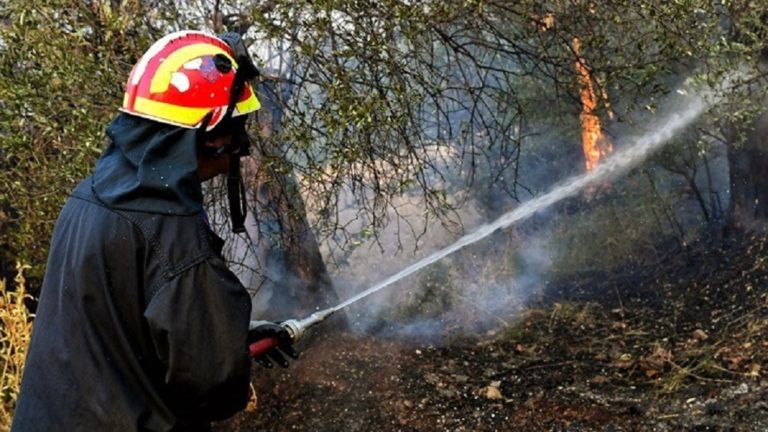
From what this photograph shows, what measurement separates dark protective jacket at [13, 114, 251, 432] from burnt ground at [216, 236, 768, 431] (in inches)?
129

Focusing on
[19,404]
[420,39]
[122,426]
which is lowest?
[122,426]

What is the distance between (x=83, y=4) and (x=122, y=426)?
9.87 feet

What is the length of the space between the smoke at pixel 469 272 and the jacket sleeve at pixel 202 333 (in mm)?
4363

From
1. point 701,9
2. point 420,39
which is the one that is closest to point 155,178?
point 420,39

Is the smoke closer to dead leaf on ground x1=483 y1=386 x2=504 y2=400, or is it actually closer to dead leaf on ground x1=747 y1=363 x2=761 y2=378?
dead leaf on ground x1=483 y1=386 x2=504 y2=400

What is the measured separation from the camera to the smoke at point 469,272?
25.3ft

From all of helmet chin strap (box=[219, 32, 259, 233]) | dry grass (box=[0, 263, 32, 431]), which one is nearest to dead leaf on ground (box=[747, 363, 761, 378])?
helmet chin strap (box=[219, 32, 259, 233])

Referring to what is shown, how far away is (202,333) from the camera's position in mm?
2189

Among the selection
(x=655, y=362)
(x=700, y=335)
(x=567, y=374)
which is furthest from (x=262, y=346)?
(x=700, y=335)

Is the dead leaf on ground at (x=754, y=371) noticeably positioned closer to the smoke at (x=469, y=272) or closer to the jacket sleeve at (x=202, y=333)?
the smoke at (x=469, y=272)

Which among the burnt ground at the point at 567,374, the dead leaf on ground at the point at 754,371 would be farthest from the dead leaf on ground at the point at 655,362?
the dead leaf on ground at the point at 754,371

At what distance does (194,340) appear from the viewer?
218 cm

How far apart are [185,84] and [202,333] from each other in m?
0.75

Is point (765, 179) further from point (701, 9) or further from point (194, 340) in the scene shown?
point (194, 340)
